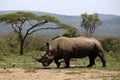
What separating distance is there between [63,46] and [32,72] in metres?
3.40

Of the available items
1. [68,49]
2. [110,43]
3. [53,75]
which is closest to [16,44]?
[110,43]

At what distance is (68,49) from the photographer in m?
19.8

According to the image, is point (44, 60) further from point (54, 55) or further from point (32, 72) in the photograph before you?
point (32, 72)

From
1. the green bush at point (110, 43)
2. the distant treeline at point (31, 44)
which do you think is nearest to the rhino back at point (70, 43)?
the distant treeline at point (31, 44)

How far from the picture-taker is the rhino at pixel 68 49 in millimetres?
19609

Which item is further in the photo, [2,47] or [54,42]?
[2,47]

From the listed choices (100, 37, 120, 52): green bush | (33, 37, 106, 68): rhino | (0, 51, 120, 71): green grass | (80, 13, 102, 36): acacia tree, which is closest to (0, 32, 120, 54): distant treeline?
(100, 37, 120, 52): green bush

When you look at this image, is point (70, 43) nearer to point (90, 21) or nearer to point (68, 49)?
point (68, 49)

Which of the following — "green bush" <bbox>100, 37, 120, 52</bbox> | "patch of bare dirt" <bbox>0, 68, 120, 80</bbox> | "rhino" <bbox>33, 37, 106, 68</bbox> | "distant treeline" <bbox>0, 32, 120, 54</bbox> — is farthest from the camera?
"distant treeline" <bbox>0, 32, 120, 54</bbox>

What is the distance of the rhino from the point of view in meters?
19.6

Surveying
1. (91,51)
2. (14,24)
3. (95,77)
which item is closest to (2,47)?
(14,24)

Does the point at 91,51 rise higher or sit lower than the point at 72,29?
higher

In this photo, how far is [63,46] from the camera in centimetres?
1980

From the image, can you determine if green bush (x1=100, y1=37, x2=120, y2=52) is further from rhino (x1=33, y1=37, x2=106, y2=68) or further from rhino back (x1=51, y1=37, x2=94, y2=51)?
rhino back (x1=51, y1=37, x2=94, y2=51)
